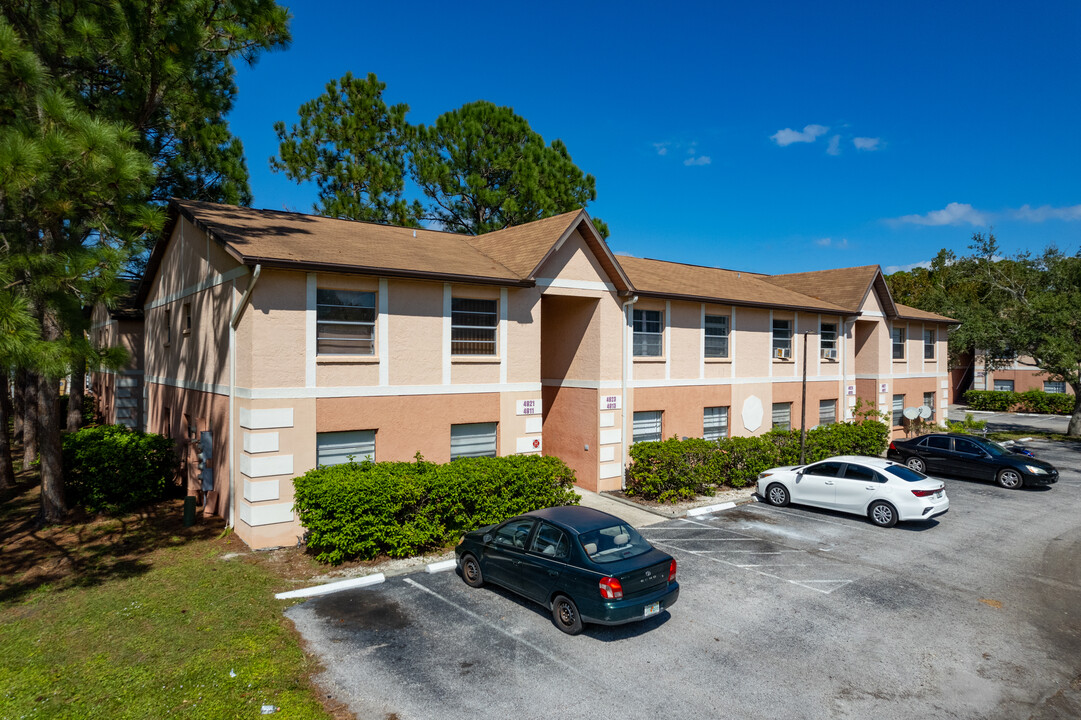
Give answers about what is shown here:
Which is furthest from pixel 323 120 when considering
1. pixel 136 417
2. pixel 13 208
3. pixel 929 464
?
pixel 929 464

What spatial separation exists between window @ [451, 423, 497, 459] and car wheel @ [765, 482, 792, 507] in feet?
26.7

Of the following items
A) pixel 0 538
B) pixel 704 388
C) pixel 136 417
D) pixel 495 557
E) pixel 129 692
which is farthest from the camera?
pixel 136 417

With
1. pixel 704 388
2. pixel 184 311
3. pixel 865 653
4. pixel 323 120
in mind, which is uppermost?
pixel 323 120

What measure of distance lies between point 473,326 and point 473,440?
2995 millimetres

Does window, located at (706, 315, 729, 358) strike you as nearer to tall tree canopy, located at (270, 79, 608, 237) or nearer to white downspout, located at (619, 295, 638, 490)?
white downspout, located at (619, 295, 638, 490)

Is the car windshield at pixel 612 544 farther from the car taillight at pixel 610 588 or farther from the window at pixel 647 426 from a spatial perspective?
the window at pixel 647 426

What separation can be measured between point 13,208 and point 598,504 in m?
14.3

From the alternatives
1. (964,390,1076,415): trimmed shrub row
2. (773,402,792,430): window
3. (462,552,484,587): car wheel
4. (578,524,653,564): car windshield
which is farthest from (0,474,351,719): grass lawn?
(964,390,1076,415): trimmed shrub row

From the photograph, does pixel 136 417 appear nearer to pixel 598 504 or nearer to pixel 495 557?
pixel 598 504

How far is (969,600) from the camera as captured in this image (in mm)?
10812

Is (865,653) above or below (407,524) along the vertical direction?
below

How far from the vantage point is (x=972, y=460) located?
68.6 feet

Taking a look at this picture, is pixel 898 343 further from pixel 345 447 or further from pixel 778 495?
pixel 345 447

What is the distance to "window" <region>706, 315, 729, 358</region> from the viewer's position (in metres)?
21.6
